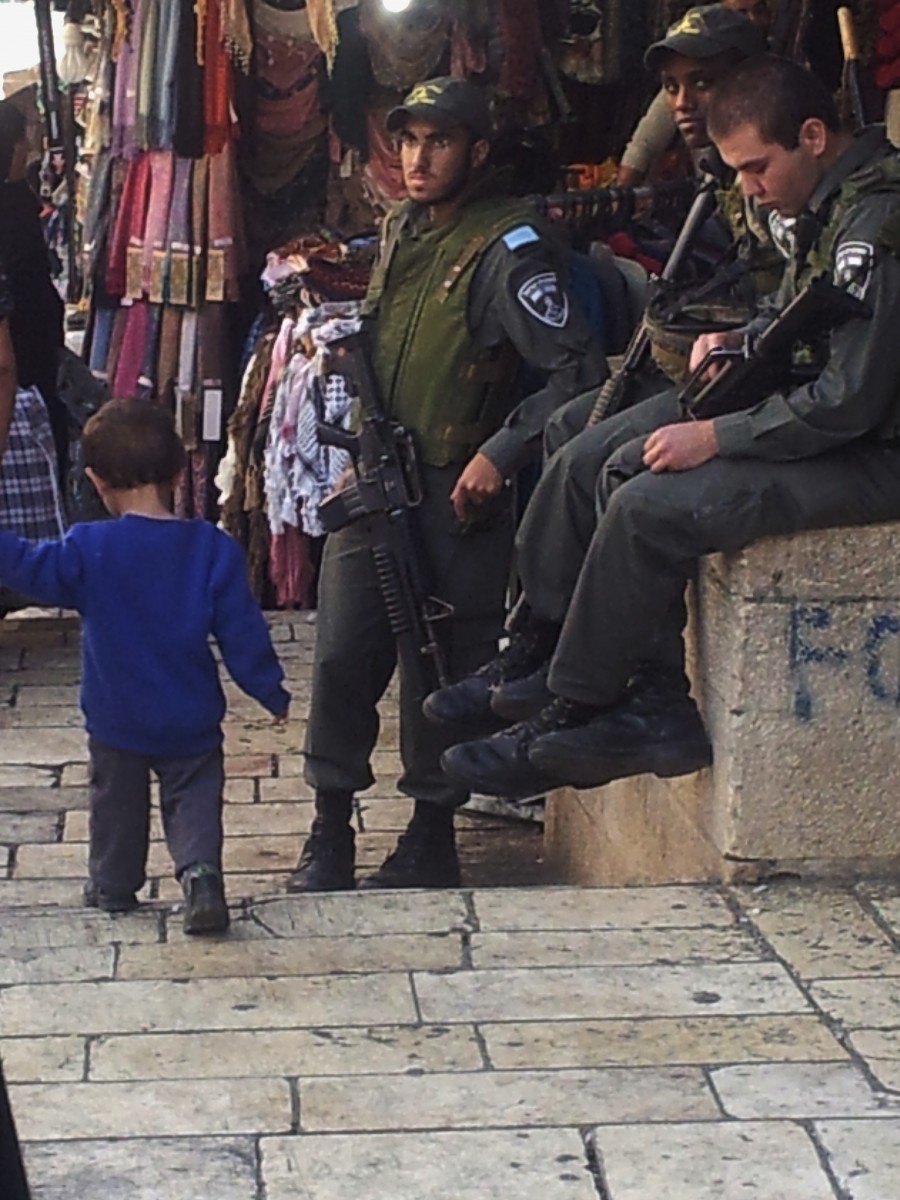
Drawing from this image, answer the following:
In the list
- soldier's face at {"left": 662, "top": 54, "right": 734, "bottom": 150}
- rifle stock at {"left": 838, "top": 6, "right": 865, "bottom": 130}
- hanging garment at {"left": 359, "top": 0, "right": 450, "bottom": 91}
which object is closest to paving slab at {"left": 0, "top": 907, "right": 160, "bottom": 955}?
soldier's face at {"left": 662, "top": 54, "right": 734, "bottom": 150}

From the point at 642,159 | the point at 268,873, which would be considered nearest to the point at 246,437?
the point at 642,159

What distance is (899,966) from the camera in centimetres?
374

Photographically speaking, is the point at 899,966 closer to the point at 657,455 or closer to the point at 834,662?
the point at 834,662

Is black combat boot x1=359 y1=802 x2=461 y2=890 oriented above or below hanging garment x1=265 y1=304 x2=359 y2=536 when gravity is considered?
below

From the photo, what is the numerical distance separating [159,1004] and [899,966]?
1330 millimetres

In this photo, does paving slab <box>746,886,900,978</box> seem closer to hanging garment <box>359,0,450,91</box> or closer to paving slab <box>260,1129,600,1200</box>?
paving slab <box>260,1129,600,1200</box>

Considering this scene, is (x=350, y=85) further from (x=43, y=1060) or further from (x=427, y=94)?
(x=43, y=1060)

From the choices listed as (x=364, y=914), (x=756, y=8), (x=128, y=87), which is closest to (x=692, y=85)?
(x=756, y=8)

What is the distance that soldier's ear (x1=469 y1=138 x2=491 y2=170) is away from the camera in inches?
196

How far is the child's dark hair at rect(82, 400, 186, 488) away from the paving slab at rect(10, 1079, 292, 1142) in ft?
4.55

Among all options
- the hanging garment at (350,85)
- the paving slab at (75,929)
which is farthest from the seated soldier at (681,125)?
the hanging garment at (350,85)

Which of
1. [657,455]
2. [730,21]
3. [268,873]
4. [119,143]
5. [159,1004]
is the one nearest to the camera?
[159,1004]

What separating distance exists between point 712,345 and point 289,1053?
5.95 feet

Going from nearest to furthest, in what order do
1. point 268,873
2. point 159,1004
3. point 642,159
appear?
point 159,1004
point 268,873
point 642,159
